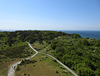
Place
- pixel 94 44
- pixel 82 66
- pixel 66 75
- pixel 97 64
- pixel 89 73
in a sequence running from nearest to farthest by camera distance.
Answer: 1. pixel 66 75
2. pixel 89 73
3. pixel 82 66
4. pixel 97 64
5. pixel 94 44

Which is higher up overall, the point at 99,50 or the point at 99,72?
the point at 99,50

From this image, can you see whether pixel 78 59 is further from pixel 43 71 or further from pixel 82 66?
pixel 43 71

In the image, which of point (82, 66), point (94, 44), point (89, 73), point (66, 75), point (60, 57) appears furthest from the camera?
point (94, 44)

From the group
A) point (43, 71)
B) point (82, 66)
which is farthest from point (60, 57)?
point (43, 71)

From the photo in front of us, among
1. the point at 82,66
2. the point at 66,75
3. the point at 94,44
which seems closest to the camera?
the point at 66,75

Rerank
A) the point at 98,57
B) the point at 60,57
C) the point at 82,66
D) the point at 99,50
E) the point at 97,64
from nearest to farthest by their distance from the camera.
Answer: the point at 82,66, the point at 97,64, the point at 98,57, the point at 60,57, the point at 99,50

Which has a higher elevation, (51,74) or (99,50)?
(99,50)

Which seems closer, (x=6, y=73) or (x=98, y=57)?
(x=6, y=73)

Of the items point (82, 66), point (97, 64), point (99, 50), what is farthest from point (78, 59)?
point (99, 50)

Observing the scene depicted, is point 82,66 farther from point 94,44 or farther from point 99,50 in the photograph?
point 94,44
